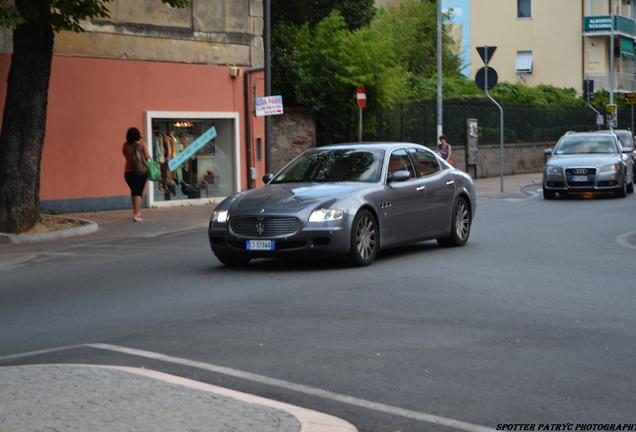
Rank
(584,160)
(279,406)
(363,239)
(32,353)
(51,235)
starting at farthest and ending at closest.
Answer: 1. (584,160)
2. (51,235)
3. (363,239)
4. (32,353)
5. (279,406)

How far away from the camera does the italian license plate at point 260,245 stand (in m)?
13.7

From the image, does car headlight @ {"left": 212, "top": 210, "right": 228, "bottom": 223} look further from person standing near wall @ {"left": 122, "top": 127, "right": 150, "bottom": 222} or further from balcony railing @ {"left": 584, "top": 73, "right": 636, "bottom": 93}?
balcony railing @ {"left": 584, "top": 73, "right": 636, "bottom": 93}

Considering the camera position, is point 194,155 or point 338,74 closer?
point 194,155

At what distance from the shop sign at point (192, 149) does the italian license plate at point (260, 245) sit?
14718 mm

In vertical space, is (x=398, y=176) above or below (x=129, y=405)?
above

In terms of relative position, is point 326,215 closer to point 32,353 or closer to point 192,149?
point 32,353

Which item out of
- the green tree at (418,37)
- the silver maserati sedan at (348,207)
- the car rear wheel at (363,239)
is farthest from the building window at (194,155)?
the green tree at (418,37)

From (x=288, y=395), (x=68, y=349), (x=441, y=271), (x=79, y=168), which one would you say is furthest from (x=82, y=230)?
(x=288, y=395)

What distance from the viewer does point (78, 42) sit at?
83.8 ft

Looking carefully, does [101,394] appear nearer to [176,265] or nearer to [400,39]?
[176,265]

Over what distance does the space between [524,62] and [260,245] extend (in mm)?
60325

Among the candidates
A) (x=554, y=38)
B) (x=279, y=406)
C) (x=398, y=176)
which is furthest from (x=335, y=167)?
(x=554, y=38)

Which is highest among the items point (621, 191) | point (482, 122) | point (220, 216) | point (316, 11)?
point (316, 11)

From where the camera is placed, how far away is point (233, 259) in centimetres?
1455
